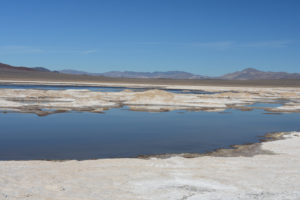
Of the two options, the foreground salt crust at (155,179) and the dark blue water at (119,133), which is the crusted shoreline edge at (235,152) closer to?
the dark blue water at (119,133)

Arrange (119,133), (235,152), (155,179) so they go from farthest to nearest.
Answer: (119,133) < (235,152) < (155,179)

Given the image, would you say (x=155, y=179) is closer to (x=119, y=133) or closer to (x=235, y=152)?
(x=235, y=152)

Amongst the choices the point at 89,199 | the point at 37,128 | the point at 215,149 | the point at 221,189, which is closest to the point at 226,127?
the point at 215,149

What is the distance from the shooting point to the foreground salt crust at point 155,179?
6969 mm

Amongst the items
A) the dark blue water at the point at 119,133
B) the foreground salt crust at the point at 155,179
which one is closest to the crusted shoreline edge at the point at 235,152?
the dark blue water at the point at 119,133

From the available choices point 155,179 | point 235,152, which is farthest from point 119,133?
point 155,179

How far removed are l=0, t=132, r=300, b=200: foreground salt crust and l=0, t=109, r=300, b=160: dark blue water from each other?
1742 millimetres

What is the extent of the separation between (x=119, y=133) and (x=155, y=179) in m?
7.52

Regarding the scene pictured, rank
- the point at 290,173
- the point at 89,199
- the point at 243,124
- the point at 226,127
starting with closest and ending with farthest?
the point at 89,199 → the point at 290,173 → the point at 226,127 → the point at 243,124

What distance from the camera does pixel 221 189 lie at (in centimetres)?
740

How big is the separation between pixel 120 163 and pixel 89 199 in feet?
9.55

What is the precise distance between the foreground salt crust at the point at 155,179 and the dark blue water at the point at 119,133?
174cm

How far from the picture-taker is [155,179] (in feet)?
26.4

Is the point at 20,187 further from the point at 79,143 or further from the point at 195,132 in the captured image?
the point at 195,132
